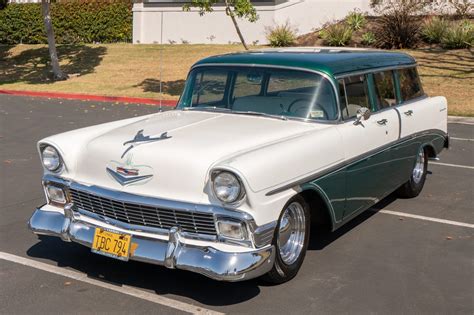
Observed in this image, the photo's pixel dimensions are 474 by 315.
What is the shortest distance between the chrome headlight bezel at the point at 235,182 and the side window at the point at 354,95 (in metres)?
1.61

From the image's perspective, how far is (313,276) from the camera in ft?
15.5

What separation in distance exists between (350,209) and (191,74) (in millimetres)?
1975

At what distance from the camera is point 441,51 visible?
2056cm

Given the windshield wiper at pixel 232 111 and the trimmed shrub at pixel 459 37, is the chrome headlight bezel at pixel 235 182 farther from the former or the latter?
the trimmed shrub at pixel 459 37

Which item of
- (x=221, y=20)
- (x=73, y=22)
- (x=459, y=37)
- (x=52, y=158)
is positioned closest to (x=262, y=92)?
(x=52, y=158)

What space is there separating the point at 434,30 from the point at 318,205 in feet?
58.8

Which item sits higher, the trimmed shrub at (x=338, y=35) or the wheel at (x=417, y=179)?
the trimmed shrub at (x=338, y=35)

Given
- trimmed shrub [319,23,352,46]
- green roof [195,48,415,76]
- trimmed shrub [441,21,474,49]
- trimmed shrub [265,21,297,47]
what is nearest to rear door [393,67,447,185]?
green roof [195,48,415,76]

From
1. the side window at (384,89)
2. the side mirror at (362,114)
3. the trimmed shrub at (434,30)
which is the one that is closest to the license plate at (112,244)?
the side mirror at (362,114)

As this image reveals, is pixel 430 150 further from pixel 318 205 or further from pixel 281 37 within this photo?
pixel 281 37

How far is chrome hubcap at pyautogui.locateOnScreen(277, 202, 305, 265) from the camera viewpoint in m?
4.48

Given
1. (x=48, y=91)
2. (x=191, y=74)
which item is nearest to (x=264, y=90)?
(x=191, y=74)

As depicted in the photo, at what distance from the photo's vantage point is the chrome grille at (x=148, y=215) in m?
4.11

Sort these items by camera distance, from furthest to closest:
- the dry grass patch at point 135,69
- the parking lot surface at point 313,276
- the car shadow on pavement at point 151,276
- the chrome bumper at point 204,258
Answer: the dry grass patch at point 135,69 < the car shadow on pavement at point 151,276 < the parking lot surface at point 313,276 < the chrome bumper at point 204,258
